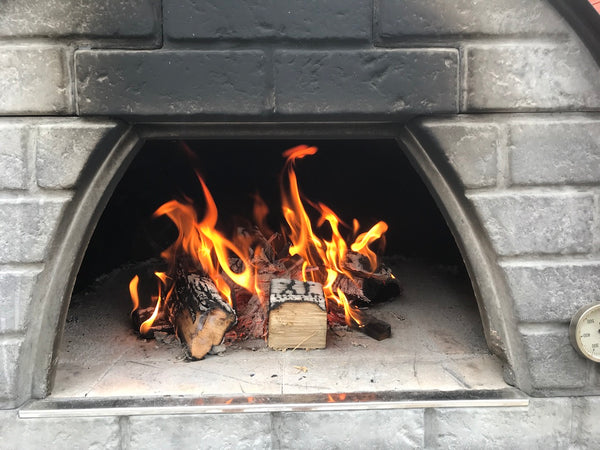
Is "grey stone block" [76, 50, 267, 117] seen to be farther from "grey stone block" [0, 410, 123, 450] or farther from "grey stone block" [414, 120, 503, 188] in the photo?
"grey stone block" [0, 410, 123, 450]

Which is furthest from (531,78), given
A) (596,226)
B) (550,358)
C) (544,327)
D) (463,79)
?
(550,358)

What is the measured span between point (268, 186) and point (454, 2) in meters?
1.40

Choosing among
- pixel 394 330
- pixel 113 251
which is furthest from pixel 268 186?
pixel 394 330

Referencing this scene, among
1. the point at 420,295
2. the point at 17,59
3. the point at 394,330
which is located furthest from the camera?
the point at 420,295

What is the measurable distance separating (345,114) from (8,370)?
136 centimetres

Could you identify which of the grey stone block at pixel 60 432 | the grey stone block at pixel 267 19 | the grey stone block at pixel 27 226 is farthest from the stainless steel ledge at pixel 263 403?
the grey stone block at pixel 267 19

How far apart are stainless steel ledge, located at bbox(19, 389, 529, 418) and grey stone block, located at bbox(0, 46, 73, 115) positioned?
37.0 inches

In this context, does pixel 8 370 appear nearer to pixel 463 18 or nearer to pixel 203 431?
pixel 203 431

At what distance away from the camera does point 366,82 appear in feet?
5.14

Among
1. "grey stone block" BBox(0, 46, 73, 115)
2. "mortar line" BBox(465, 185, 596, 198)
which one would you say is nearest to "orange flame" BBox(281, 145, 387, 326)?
"mortar line" BBox(465, 185, 596, 198)

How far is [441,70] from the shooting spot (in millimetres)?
1570

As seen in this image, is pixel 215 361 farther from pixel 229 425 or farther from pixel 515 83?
pixel 515 83

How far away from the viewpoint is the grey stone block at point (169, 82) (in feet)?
5.03

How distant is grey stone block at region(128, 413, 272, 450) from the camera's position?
156cm
